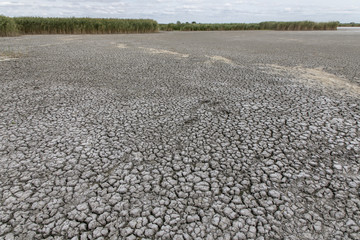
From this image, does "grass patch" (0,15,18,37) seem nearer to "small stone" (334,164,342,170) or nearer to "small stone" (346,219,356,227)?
"small stone" (334,164,342,170)

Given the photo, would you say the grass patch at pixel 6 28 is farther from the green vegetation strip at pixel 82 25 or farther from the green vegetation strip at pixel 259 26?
the green vegetation strip at pixel 259 26

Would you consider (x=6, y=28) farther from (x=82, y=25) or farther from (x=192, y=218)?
(x=192, y=218)

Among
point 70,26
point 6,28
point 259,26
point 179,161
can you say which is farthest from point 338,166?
point 259,26

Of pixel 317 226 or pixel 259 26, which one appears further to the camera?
pixel 259 26

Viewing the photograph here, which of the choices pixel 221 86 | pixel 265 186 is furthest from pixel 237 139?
A: pixel 221 86

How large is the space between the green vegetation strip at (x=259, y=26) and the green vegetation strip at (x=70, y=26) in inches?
355

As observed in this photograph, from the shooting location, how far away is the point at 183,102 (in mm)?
3293

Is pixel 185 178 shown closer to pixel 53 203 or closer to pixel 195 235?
pixel 195 235

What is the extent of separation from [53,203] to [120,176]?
487 millimetres

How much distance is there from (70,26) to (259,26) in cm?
2608

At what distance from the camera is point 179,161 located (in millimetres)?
1956

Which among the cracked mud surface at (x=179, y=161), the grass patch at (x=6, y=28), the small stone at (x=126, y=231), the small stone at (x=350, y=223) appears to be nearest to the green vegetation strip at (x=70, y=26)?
the grass patch at (x=6, y=28)

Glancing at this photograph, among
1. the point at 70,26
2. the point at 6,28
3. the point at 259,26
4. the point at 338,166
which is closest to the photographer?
the point at 338,166

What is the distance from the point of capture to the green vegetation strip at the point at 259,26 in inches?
1068
